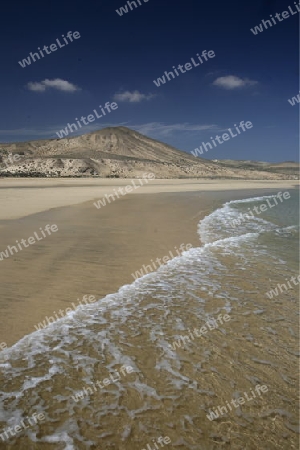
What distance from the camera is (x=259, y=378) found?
376 cm

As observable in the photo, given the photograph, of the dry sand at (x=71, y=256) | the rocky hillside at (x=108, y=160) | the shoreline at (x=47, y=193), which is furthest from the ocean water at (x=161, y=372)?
the rocky hillside at (x=108, y=160)

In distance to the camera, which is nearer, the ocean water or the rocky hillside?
the ocean water

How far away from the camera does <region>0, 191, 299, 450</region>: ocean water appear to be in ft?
9.63

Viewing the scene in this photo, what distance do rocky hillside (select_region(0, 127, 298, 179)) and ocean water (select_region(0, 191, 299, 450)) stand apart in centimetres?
4988

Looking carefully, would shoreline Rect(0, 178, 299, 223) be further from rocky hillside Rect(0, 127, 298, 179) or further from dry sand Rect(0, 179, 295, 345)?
rocky hillside Rect(0, 127, 298, 179)

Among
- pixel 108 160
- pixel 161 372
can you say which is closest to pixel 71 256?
pixel 161 372

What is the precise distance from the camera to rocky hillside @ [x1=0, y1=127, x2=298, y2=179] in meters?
65.6

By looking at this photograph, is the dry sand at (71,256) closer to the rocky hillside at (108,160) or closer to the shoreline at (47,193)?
the shoreline at (47,193)

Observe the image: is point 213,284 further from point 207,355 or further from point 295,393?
point 295,393

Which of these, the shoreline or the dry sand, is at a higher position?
the shoreline

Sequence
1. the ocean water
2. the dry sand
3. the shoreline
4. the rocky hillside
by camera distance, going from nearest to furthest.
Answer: the ocean water, the dry sand, the shoreline, the rocky hillside

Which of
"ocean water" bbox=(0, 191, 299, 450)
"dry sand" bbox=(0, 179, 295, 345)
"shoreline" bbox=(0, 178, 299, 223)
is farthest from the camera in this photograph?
"shoreline" bbox=(0, 178, 299, 223)

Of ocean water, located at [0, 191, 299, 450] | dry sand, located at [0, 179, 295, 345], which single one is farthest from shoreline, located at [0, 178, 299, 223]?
ocean water, located at [0, 191, 299, 450]

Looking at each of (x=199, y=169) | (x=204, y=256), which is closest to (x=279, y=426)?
(x=204, y=256)
